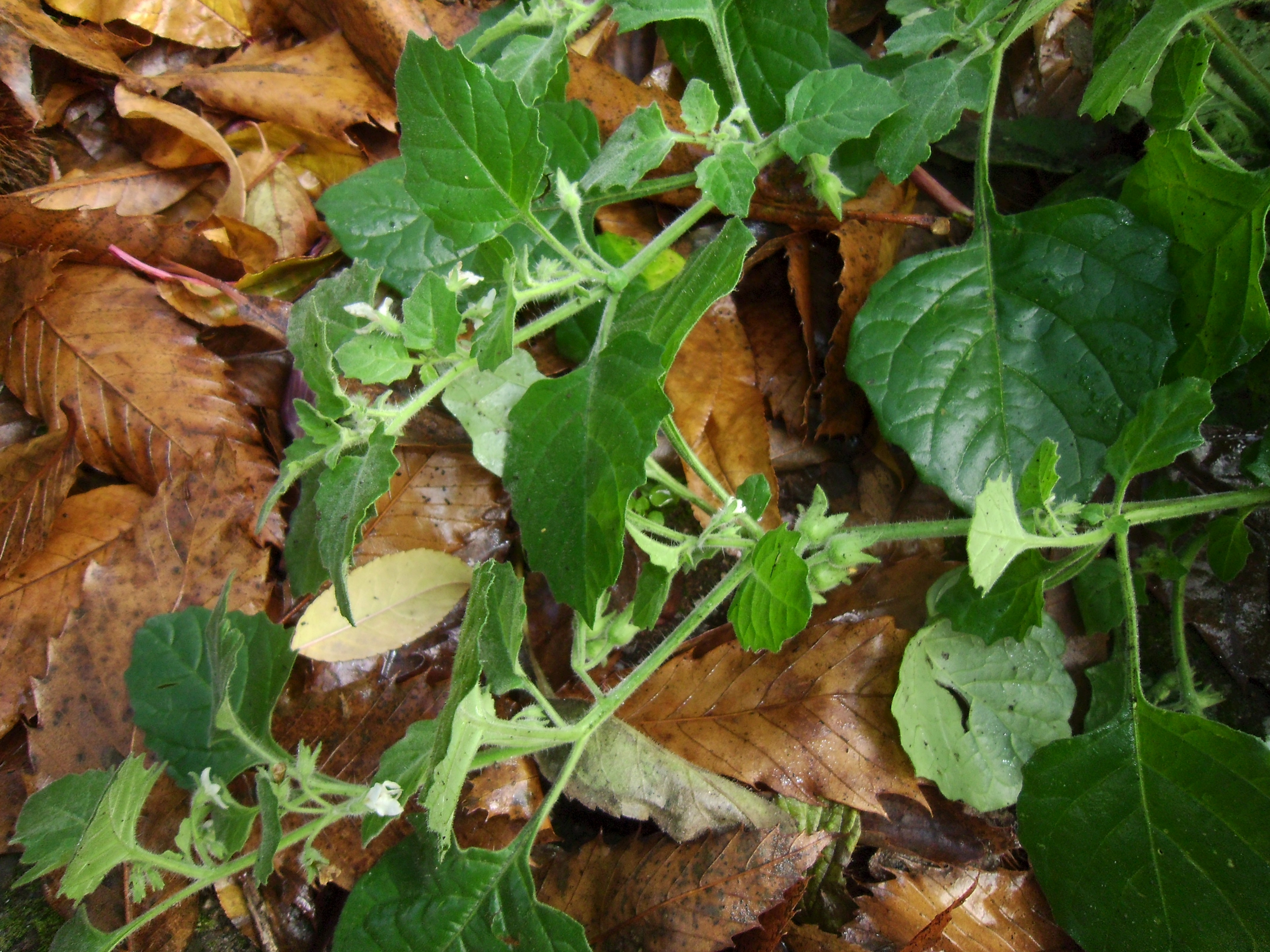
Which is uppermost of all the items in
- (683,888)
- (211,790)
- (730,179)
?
(730,179)

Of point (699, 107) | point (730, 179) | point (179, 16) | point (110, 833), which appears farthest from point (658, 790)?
point (179, 16)

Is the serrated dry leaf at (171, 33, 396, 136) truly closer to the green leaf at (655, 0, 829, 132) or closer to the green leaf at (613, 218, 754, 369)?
the green leaf at (655, 0, 829, 132)

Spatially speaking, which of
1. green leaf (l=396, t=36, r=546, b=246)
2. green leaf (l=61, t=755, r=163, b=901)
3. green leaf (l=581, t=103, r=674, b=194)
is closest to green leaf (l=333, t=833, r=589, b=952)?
green leaf (l=61, t=755, r=163, b=901)

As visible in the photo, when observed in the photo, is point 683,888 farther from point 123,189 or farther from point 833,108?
point 123,189

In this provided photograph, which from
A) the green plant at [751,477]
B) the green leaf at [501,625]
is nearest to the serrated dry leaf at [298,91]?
the green plant at [751,477]

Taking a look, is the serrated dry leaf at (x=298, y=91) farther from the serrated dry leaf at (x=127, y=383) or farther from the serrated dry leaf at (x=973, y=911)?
the serrated dry leaf at (x=973, y=911)

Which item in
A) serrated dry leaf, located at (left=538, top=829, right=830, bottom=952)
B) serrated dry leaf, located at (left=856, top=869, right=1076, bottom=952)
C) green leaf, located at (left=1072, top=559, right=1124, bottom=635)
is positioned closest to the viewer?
serrated dry leaf, located at (left=538, top=829, right=830, bottom=952)
